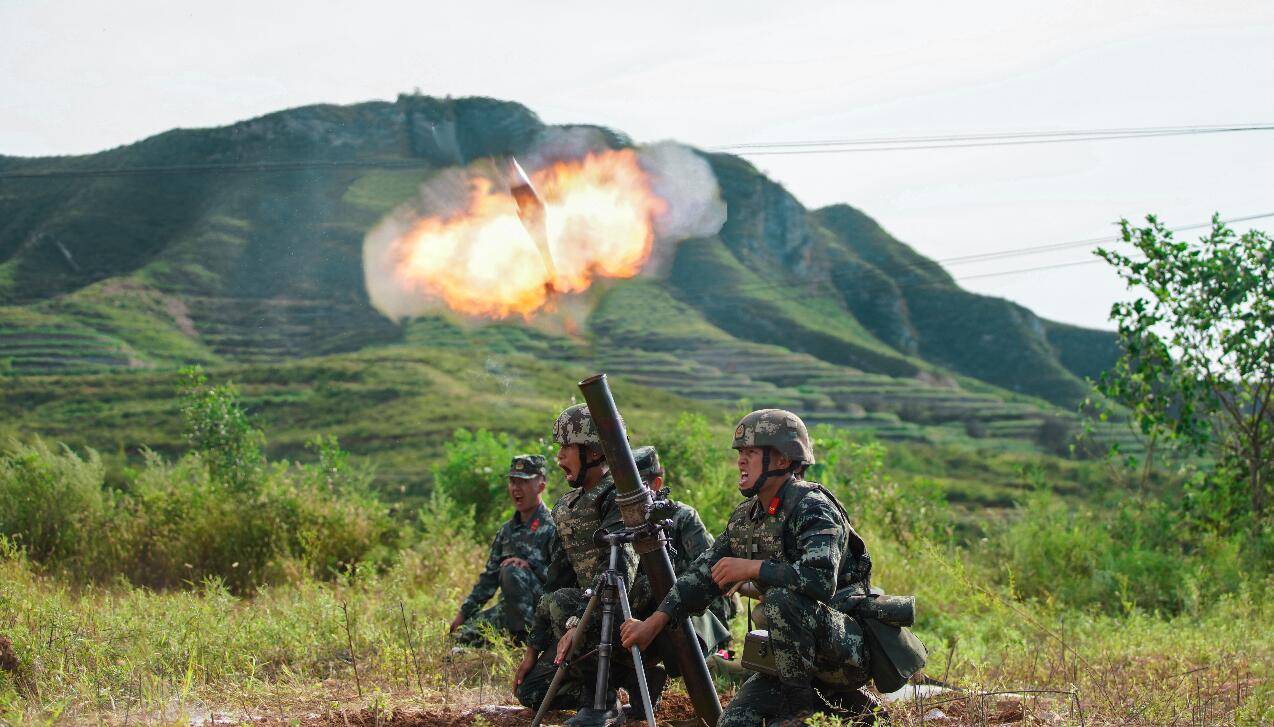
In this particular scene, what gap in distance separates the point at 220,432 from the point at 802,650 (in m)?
13.3

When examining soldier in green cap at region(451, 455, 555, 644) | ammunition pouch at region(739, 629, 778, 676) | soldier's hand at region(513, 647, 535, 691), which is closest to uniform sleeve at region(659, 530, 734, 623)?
ammunition pouch at region(739, 629, 778, 676)

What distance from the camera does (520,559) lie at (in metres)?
9.30

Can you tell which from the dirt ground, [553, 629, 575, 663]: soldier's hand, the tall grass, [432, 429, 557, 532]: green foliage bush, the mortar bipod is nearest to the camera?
the mortar bipod

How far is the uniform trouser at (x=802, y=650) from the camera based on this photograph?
19.9ft

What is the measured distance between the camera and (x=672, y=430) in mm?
18297

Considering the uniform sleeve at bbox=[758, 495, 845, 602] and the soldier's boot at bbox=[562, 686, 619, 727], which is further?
the soldier's boot at bbox=[562, 686, 619, 727]

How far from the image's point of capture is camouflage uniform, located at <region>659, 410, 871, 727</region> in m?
6.00

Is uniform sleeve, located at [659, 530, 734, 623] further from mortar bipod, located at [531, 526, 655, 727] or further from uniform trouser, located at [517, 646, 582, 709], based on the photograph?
uniform trouser, located at [517, 646, 582, 709]

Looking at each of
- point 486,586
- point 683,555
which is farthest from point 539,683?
point 486,586

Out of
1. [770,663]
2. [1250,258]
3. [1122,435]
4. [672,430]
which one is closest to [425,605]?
[770,663]

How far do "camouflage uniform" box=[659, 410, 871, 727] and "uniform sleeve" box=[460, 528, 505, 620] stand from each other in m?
3.23

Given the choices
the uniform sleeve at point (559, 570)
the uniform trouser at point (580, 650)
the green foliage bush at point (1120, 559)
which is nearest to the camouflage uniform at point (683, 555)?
the uniform trouser at point (580, 650)

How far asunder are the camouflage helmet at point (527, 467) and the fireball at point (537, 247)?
453cm

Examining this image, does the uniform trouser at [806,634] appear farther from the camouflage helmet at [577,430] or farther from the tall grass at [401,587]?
the camouflage helmet at [577,430]
